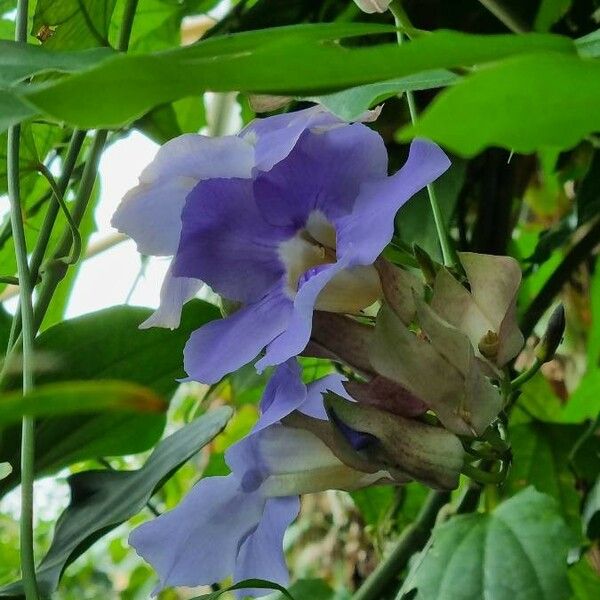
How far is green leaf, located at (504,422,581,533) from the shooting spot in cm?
69

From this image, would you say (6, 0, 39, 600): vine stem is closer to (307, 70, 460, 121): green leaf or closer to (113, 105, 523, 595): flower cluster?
(113, 105, 523, 595): flower cluster

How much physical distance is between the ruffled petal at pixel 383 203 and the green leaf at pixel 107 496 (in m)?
0.19

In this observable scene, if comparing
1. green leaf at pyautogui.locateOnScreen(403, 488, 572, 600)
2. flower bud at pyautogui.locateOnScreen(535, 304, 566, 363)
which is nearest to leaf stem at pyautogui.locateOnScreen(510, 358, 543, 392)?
flower bud at pyautogui.locateOnScreen(535, 304, 566, 363)

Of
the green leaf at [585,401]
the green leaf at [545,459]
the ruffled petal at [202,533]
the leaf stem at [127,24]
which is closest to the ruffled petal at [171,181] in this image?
the ruffled petal at [202,533]

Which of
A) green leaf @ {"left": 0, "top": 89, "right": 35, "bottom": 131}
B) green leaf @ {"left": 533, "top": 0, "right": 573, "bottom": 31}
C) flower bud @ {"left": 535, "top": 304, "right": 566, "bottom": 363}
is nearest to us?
green leaf @ {"left": 0, "top": 89, "right": 35, "bottom": 131}

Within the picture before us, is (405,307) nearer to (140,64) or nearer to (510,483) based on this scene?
(140,64)

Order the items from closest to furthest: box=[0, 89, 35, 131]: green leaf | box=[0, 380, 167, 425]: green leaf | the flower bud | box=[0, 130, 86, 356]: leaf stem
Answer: box=[0, 380, 167, 425]: green leaf → box=[0, 89, 35, 131]: green leaf → the flower bud → box=[0, 130, 86, 356]: leaf stem

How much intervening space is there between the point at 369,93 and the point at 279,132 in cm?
4

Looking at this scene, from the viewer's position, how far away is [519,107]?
14 centimetres

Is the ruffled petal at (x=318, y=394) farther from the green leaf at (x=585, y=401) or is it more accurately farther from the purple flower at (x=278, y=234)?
the green leaf at (x=585, y=401)

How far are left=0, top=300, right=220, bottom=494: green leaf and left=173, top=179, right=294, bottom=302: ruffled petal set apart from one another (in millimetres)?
192

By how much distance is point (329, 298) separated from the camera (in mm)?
301

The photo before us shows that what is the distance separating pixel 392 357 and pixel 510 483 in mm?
444

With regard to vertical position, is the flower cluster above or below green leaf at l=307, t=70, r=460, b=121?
below
